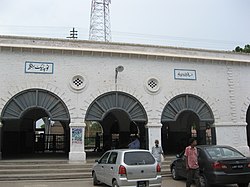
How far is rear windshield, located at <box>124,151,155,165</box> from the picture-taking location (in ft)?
29.9

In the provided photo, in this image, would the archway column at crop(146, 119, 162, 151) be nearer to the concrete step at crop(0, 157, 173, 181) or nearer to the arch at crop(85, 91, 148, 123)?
the arch at crop(85, 91, 148, 123)

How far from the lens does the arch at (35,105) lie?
15047 mm

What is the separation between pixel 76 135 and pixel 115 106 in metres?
2.60

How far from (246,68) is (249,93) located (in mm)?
1623

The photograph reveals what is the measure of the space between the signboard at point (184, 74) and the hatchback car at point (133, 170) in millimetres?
8857

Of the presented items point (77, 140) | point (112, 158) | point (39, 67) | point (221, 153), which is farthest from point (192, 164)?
point (39, 67)

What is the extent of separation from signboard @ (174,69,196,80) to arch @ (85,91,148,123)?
291cm

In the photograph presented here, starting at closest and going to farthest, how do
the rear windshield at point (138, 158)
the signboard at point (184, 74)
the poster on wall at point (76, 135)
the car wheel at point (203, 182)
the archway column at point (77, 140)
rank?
the rear windshield at point (138, 158), the car wheel at point (203, 182), the archway column at point (77, 140), the poster on wall at point (76, 135), the signboard at point (184, 74)

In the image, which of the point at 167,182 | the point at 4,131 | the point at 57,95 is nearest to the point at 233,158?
the point at 167,182

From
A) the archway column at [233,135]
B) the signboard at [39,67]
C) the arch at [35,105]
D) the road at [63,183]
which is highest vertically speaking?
the signboard at [39,67]

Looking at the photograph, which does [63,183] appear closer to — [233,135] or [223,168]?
[223,168]

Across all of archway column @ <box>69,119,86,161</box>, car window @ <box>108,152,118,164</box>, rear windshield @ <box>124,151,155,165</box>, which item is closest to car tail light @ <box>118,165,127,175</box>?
rear windshield @ <box>124,151,155,165</box>

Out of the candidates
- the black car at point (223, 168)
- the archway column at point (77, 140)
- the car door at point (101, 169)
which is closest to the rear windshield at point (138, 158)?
the car door at point (101, 169)

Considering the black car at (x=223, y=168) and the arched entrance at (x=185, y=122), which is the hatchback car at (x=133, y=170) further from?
the arched entrance at (x=185, y=122)
